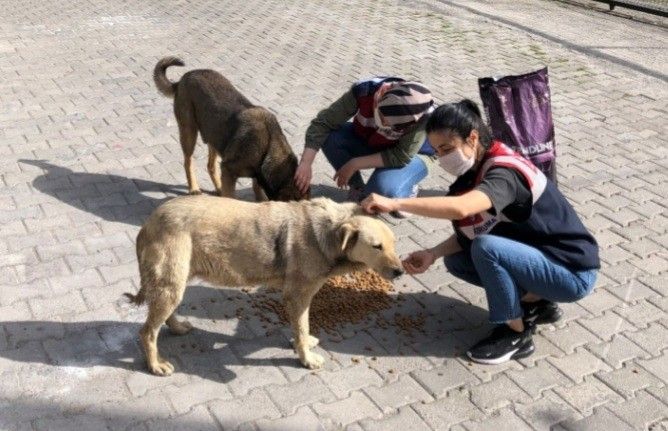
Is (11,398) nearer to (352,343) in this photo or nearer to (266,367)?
(266,367)

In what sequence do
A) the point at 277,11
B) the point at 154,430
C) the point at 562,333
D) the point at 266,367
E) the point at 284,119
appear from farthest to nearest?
the point at 277,11 → the point at 284,119 → the point at 562,333 → the point at 266,367 → the point at 154,430

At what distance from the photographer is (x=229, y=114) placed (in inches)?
251

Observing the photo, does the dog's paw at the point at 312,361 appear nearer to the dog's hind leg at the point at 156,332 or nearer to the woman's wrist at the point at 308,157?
the dog's hind leg at the point at 156,332

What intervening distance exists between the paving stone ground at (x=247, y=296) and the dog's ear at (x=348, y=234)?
93 cm

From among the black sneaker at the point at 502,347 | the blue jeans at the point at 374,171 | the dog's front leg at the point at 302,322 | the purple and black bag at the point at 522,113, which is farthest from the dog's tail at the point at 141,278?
the purple and black bag at the point at 522,113

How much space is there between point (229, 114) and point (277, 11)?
30.3 ft

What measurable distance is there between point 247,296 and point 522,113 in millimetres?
2653

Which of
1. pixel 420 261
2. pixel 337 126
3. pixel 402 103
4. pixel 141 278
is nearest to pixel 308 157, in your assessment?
pixel 337 126

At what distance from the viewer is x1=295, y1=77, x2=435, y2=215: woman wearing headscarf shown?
19.5ft

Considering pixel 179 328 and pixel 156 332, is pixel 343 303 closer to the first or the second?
pixel 179 328

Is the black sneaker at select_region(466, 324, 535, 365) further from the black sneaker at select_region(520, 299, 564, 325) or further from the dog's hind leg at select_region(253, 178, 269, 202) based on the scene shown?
the dog's hind leg at select_region(253, 178, 269, 202)

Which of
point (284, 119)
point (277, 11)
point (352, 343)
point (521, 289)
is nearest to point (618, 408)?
point (521, 289)

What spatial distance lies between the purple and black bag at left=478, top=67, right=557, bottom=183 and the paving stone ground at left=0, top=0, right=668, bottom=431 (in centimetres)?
107

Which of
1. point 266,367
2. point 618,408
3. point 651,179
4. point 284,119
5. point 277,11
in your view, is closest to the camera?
point 618,408
